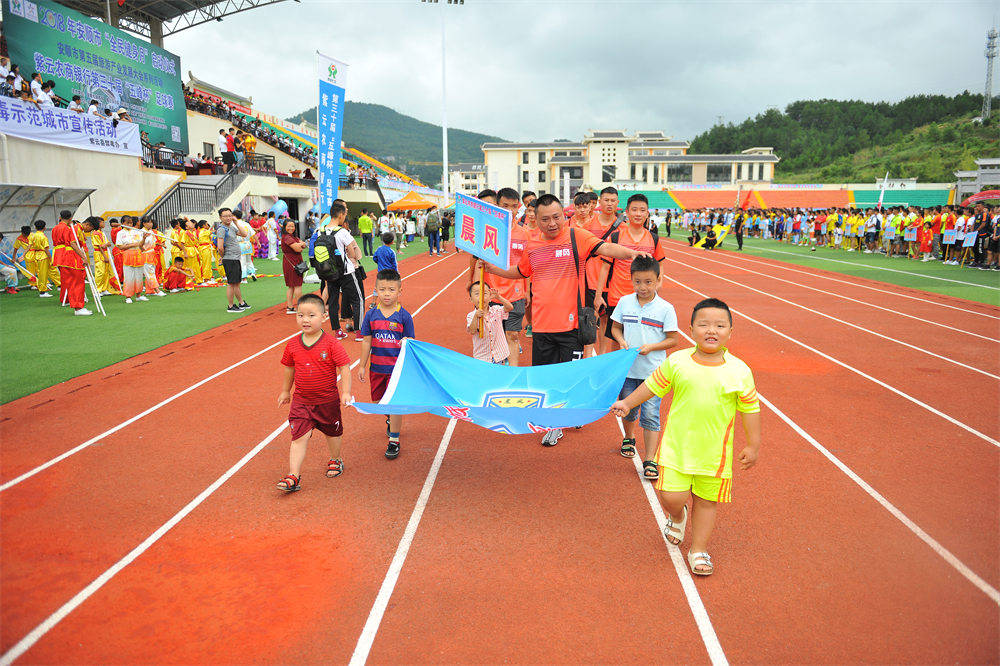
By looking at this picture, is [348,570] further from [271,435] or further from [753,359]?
[753,359]

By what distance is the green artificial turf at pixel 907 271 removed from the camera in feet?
48.7

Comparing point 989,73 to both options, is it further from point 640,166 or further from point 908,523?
point 908,523

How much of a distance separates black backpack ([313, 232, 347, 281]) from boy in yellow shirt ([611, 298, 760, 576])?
690 cm

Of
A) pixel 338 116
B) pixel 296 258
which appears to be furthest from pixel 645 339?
pixel 338 116

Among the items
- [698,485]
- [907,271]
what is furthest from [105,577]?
[907,271]

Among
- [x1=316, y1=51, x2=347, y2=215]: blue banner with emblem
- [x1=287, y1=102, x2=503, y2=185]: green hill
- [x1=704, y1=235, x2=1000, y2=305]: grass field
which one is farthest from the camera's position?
[x1=287, y1=102, x2=503, y2=185]: green hill

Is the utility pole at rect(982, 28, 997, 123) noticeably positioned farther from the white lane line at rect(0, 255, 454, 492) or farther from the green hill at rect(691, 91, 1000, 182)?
the white lane line at rect(0, 255, 454, 492)

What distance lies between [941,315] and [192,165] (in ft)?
86.4

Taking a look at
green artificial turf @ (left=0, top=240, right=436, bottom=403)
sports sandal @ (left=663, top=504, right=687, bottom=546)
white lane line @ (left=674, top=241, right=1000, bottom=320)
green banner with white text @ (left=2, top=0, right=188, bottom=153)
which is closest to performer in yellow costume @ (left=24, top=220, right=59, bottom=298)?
green artificial turf @ (left=0, top=240, right=436, bottom=403)

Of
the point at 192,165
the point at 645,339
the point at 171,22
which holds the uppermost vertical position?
the point at 171,22

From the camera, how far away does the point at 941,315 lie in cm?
1164

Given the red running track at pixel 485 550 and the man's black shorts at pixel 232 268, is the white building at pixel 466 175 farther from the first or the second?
the red running track at pixel 485 550

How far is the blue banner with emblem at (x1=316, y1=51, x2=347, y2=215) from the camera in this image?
51.5ft

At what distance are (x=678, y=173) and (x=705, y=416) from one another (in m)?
80.7
